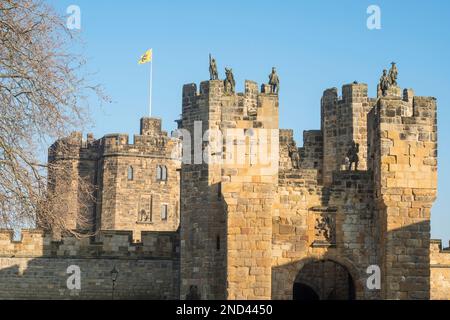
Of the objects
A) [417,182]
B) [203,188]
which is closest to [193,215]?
[203,188]

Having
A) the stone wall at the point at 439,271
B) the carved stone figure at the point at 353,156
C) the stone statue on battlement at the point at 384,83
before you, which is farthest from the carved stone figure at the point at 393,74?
the stone wall at the point at 439,271

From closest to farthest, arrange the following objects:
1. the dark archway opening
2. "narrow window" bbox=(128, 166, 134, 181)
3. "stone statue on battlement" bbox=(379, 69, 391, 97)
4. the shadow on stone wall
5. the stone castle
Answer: the shadow on stone wall < the stone castle < "stone statue on battlement" bbox=(379, 69, 391, 97) < the dark archway opening < "narrow window" bbox=(128, 166, 134, 181)

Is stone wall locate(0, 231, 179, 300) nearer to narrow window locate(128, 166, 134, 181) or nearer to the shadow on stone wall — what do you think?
the shadow on stone wall

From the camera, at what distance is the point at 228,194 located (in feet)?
91.0

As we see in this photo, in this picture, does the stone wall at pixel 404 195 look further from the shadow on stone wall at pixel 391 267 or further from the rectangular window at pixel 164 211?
the rectangular window at pixel 164 211

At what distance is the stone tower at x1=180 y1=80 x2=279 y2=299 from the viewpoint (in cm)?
2742

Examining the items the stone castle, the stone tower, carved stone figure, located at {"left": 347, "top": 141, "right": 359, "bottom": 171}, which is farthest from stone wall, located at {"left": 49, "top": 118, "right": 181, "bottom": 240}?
carved stone figure, located at {"left": 347, "top": 141, "right": 359, "bottom": 171}

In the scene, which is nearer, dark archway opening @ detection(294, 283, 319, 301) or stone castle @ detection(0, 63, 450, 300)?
stone castle @ detection(0, 63, 450, 300)

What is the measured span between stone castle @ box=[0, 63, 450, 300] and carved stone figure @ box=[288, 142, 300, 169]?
1.9 inches

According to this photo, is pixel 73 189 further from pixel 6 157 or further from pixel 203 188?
pixel 203 188

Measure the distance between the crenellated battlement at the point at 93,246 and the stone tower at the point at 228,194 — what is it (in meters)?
6.25

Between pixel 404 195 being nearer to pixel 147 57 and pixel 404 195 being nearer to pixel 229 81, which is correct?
pixel 229 81

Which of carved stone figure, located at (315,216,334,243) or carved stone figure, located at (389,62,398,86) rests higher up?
carved stone figure, located at (389,62,398,86)

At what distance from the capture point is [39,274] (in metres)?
37.4
